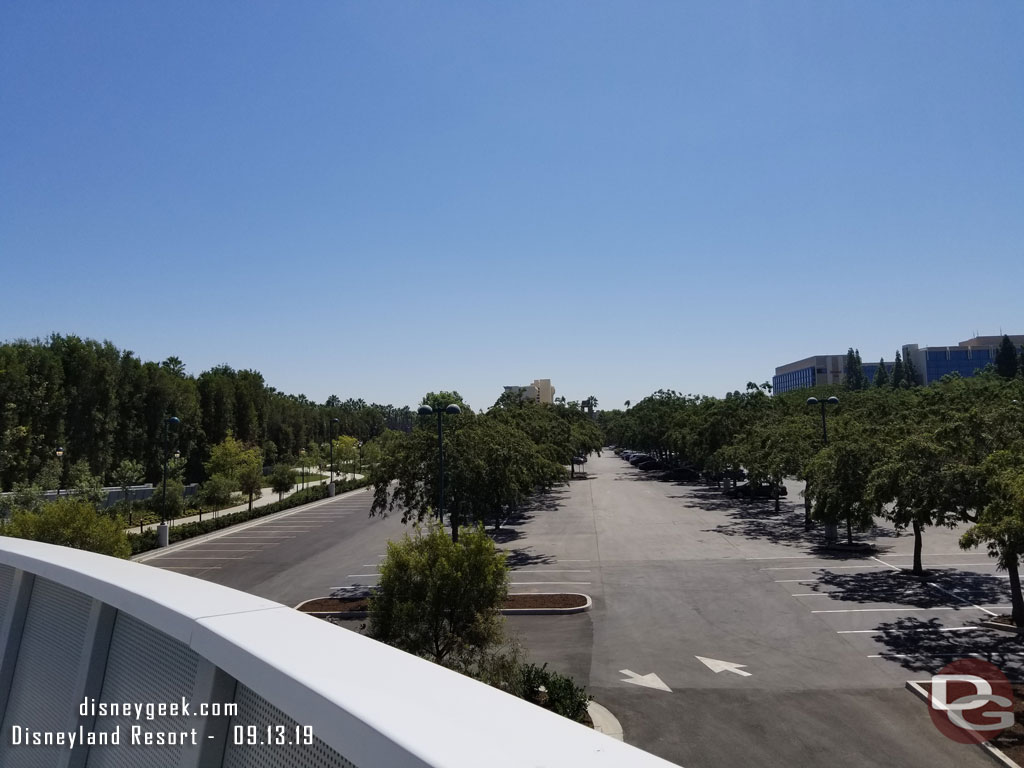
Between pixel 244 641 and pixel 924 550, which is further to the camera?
pixel 924 550

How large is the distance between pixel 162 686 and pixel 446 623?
9452 mm

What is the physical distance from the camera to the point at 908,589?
1855 cm

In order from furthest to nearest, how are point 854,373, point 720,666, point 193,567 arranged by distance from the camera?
1. point 854,373
2. point 193,567
3. point 720,666

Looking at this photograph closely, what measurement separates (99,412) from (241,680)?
48.0 m

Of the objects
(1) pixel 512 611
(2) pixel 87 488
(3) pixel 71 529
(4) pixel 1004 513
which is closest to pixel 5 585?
(1) pixel 512 611

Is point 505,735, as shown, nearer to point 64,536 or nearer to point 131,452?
point 64,536

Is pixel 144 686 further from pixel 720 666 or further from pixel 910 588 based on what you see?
pixel 910 588

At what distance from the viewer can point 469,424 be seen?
24.2m

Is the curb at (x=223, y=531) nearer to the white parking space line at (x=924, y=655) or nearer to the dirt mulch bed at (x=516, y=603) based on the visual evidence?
the dirt mulch bed at (x=516, y=603)

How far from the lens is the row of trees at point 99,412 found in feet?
120

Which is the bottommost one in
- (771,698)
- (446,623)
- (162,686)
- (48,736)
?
(771,698)

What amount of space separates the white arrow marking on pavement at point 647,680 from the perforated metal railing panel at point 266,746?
11.4 meters

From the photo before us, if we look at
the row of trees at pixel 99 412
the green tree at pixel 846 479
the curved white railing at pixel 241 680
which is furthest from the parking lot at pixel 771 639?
the row of trees at pixel 99 412

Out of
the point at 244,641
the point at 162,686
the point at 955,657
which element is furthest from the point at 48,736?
the point at 955,657
